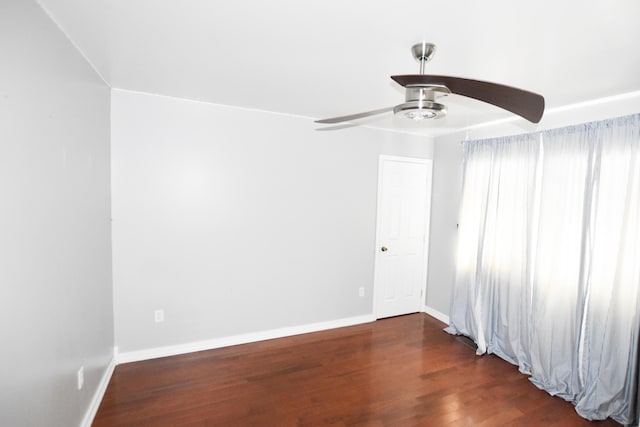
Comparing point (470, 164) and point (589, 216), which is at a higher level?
point (470, 164)

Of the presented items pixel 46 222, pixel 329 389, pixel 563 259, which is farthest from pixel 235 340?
pixel 563 259

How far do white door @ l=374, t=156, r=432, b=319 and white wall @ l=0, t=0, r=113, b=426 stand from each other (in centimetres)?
295

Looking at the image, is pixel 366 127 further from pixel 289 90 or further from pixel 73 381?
pixel 73 381

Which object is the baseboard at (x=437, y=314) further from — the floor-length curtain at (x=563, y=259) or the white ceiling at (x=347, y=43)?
the white ceiling at (x=347, y=43)

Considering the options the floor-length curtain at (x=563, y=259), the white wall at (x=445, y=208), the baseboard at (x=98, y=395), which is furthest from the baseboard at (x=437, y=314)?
the baseboard at (x=98, y=395)

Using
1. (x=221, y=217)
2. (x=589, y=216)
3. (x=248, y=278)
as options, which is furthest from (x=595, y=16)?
(x=248, y=278)

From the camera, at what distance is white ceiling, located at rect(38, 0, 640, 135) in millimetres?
1398

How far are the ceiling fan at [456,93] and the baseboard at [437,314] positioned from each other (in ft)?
10.3

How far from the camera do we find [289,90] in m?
2.51

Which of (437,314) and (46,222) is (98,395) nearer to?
(46,222)

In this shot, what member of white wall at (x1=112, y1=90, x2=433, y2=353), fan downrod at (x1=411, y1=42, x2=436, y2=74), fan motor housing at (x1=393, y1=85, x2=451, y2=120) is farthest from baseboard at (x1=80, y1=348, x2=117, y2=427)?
fan downrod at (x1=411, y1=42, x2=436, y2=74)

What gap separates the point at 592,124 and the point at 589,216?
2.46 feet

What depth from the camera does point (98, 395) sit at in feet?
7.32

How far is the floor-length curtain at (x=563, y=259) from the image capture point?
2205 mm
